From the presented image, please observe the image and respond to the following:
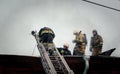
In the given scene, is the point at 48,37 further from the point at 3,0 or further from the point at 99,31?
the point at 99,31

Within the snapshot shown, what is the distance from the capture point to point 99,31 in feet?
8.87

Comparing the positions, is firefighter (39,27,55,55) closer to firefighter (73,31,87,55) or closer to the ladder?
the ladder

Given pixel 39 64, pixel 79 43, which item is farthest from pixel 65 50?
pixel 39 64

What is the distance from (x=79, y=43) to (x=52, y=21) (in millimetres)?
392

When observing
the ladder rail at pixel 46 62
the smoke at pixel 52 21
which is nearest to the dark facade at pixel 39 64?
the ladder rail at pixel 46 62

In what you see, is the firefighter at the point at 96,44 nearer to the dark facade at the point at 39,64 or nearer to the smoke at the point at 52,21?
the smoke at the point at 52,21

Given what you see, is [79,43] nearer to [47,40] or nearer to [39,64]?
[47,40]

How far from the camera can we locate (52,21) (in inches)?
97.1

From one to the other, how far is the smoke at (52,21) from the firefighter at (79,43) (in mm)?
59

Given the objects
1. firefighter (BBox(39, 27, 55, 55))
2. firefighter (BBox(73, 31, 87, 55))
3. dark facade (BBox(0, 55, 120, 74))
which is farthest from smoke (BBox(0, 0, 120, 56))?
dark facade (BBox(0, 55, 120, 74))

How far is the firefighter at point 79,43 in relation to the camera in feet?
7.46

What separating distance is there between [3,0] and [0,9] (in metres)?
0.12

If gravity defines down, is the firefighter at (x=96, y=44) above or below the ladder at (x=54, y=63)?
below

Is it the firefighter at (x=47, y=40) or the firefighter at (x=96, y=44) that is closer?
the firefighter at (x=47, y=40)
